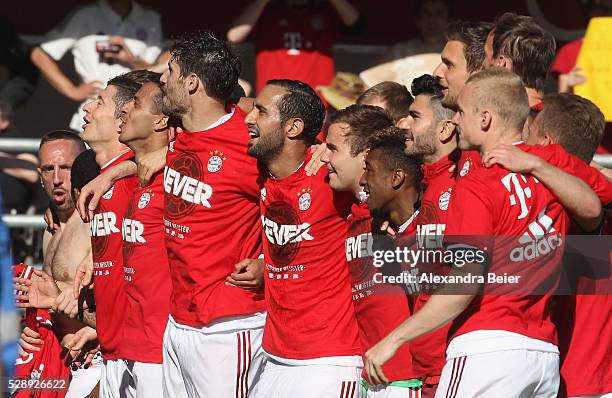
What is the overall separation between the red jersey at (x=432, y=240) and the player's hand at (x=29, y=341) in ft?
9.37

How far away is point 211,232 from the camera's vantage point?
20.7ft

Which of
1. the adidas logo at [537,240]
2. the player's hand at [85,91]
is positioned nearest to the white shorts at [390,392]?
the adidas logo at [537,240]

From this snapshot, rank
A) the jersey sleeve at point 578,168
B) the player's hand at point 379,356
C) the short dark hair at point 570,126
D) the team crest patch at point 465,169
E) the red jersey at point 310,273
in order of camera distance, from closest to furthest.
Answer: the player's hand at point 379,356
the jersey sleeve at point 578,168
the team crest patch at point 465,169
the short dark hair at point 570,126
the red jersey at point 310,273

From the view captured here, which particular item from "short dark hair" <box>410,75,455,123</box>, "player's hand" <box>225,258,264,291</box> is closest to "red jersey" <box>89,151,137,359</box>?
"player's hand" <box>225,258,264,291</box>

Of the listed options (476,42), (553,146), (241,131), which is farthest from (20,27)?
(553,146)

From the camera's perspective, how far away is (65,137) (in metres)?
8.23

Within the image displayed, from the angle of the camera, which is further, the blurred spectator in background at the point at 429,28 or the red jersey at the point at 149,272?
the blurred spectator in background at the point at 429,28

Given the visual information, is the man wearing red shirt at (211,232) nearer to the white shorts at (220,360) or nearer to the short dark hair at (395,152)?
the white shorts at (220,360)

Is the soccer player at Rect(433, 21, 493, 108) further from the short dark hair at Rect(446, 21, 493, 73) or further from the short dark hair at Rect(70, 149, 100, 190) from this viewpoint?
the short dark hair at Rect(70, 149, 100, 190)

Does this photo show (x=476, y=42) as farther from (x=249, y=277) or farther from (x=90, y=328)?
(x=90, y=328)

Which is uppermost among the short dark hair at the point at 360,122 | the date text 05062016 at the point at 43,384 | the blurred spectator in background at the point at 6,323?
the blurred spectator in background at the point at 6,323

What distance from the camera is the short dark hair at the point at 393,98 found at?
704 cm

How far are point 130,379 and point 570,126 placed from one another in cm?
288

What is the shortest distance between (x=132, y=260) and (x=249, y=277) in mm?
826
